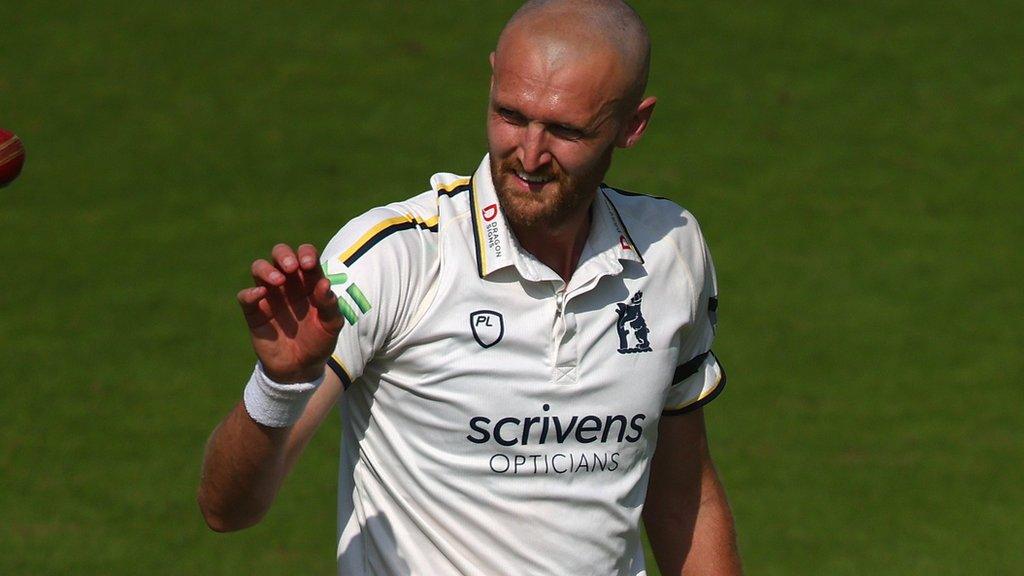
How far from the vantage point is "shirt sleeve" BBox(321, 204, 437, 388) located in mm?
2979

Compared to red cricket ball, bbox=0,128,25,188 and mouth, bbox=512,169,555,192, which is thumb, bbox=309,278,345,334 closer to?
mouth, bbox=512,169,555,192

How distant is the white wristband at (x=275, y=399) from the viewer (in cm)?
279

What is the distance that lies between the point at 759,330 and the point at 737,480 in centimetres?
110

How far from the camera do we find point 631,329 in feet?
10.8

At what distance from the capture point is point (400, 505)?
10.6 feet

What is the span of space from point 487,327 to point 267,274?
0.66 metres

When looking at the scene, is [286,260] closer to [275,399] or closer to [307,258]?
[307,258]

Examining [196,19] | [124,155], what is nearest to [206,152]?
[124,155]

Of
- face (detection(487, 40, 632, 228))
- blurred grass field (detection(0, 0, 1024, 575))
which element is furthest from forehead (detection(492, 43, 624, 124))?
blurred grass field (detection(0, 0, 1024, 575))

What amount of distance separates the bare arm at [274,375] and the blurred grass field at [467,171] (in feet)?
10.2

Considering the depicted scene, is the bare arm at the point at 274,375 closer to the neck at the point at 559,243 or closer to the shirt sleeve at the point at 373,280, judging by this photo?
the shirt sleeve at the point at 373,280

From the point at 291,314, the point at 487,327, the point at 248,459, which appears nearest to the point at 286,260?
the point at 291,314

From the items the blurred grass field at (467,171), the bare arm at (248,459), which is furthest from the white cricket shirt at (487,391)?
the blurred grass field at (467,171)

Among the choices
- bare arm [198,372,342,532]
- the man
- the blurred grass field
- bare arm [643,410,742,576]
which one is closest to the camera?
bare arm [198,372,342,532]
